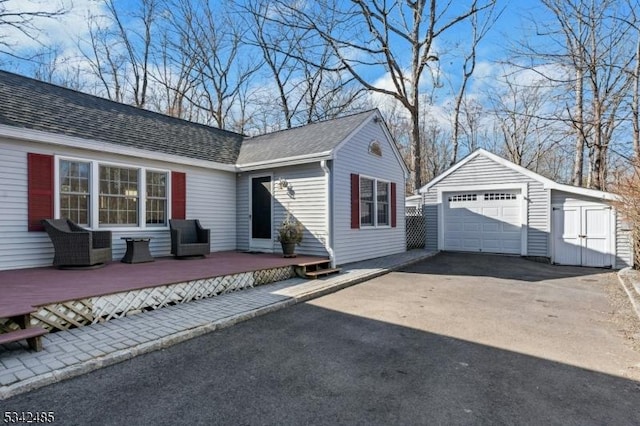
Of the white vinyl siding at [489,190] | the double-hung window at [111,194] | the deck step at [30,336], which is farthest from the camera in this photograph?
the white vinyl siding at [489,190]

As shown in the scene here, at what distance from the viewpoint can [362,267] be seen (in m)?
8.59

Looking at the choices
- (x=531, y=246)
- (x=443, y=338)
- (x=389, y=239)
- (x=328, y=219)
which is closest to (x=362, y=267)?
(x=328, y=219)

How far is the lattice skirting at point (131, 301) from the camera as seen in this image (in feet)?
12.7

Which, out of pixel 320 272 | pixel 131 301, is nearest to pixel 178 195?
pixel 320 272

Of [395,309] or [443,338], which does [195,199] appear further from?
[443,338]

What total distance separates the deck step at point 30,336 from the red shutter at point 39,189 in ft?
12.2

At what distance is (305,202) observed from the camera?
8.69 meters

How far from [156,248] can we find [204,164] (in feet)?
8.07

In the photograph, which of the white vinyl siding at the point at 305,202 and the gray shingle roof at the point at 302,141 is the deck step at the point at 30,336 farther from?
the gray shingle roof at the point at 302,141

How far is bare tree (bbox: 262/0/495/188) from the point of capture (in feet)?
51.8

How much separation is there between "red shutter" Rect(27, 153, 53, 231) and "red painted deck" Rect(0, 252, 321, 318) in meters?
0.96

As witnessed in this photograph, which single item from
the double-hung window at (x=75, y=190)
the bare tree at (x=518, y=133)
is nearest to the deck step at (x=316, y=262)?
the double-hung window at (x=75, y=190)

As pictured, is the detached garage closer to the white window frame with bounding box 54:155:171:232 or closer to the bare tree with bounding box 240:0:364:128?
the bare tree with bounding box 240:0:364:128

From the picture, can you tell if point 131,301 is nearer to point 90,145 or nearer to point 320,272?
point 320,272
